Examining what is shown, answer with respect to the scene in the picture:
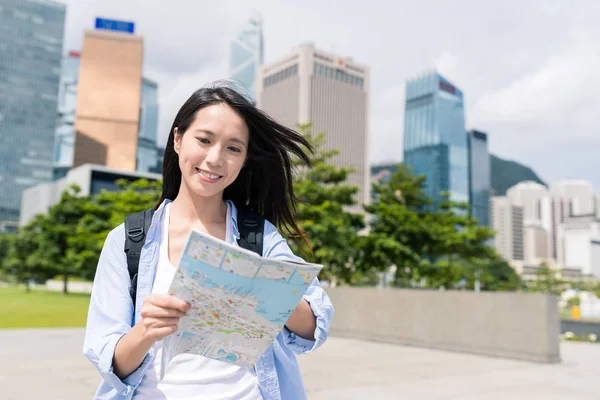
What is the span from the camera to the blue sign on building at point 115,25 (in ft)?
305

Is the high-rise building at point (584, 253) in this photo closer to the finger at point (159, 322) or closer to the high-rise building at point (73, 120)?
the high-rise building at point (73, 120)

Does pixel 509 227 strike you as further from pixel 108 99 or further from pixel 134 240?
pixel 134 240

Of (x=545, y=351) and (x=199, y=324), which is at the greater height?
(x=199, y=324)

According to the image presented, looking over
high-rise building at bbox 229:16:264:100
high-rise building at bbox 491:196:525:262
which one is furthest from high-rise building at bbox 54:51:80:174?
high-rise building at bbox 491:196:525:262

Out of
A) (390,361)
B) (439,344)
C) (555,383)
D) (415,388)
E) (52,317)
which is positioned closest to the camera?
(415,388)

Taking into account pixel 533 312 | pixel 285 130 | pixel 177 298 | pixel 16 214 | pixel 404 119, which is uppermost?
pixel 404 119

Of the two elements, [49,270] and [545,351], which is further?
[49,270]

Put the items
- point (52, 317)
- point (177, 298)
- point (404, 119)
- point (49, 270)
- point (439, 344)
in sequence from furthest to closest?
point (404, 119), point (49, 270), point (52, 317), point (439, 344), point (177, 298)

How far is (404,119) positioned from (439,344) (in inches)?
5415

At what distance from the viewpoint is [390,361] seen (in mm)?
7773

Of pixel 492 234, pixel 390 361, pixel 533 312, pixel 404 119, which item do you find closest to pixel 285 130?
pixel 390 361

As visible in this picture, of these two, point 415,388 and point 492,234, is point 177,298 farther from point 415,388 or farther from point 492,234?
point 492,234

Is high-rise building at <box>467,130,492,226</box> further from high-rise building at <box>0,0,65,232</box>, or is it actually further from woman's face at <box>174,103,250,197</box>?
woman's face at <box>174,103,250,197</box>

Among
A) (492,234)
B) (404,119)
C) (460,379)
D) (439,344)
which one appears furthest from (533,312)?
(404,119)
